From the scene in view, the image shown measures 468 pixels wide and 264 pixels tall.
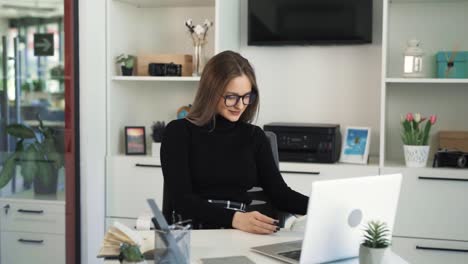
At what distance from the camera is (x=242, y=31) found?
4.33m

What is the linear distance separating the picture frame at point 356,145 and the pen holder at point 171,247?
84.1 inches

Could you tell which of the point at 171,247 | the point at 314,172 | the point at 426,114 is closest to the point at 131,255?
the point at 171,247

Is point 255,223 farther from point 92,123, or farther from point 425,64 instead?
point 425,64

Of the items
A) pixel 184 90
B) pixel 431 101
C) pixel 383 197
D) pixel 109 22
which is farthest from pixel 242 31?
pixel 383 197

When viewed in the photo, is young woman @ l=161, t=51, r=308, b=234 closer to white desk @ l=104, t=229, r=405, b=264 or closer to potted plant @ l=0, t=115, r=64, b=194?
white desk @ l=104, t=229, r=405, b=264

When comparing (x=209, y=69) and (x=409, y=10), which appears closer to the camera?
(x=209, y=69)

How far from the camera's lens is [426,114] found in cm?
409

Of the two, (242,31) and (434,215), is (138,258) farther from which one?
(242,31)

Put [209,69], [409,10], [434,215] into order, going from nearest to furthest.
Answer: [209,69]
[434,215]
[409,10]

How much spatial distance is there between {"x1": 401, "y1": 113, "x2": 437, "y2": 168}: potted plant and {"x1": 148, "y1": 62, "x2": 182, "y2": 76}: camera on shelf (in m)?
1.38

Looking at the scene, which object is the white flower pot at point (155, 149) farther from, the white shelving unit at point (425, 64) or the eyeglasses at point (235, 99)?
the eyeglasses at point (235, 99)

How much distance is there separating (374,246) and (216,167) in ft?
3.10

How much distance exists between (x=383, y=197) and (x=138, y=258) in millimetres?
748

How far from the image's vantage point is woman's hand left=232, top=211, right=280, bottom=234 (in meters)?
2.34
